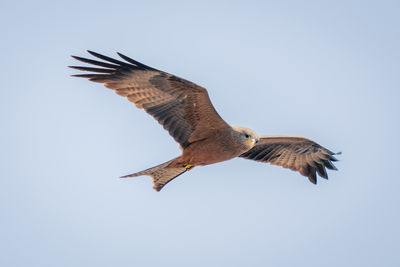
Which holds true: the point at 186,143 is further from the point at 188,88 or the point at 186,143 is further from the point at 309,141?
the point at 309,141

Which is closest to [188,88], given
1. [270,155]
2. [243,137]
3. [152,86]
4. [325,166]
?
[152,86]

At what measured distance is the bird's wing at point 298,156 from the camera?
10648 millimetres

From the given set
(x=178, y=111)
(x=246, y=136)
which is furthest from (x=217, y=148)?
(x=178, y=111)

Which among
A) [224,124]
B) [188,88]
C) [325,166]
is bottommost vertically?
[325,166]

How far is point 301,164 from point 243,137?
2675 millimetres

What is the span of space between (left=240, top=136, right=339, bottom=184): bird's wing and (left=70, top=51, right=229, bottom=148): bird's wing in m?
2.10

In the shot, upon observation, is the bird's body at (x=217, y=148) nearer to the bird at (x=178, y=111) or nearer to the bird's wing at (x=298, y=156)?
the bird at (x=178, y=111)

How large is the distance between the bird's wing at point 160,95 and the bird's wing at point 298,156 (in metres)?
2.10

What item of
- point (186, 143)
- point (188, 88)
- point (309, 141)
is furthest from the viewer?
point (309, 141)

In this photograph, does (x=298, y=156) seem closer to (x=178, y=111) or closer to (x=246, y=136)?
(x=246, y=136)

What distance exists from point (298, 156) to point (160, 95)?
143 inches

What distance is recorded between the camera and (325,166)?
1106 centimetres

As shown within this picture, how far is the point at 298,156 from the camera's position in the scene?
10938 millimetres

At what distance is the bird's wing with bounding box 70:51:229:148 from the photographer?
28.0 feet
